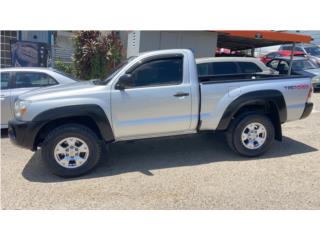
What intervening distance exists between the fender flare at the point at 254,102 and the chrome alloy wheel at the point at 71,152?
7.41 ft

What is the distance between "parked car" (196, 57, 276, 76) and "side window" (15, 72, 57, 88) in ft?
12.1

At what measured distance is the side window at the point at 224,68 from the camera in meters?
7.32

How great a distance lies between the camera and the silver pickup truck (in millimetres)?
3963

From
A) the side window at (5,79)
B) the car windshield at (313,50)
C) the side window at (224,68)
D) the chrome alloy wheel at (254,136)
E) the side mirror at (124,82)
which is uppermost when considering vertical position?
the car windshield at (313,50)

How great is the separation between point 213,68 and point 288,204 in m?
4.69

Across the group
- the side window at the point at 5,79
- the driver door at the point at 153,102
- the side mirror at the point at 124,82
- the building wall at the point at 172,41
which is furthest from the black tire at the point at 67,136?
the building wall at the point at 172,41

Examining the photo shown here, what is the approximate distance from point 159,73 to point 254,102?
1718 mm

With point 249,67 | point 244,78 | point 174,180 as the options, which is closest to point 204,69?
point 249,67

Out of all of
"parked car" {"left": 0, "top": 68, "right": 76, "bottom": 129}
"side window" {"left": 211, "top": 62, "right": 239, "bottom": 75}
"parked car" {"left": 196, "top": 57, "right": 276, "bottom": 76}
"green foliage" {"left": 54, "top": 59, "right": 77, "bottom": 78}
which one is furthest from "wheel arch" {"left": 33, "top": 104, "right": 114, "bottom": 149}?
"green foliage" {"left": 54, "top": 59, "right": 77, "bottom": 78}

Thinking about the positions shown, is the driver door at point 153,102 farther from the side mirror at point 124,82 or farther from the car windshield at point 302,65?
the car windshield at point 302,65

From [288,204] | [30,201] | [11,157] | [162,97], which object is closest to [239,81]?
[162,97]

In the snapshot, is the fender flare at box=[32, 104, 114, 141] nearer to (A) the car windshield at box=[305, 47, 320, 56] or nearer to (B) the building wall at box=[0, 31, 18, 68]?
(B) the building wall at box=[0, 31, 18, 68]

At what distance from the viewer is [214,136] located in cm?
590

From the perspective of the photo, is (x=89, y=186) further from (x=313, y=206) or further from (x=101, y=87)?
(x=313, y=206)
